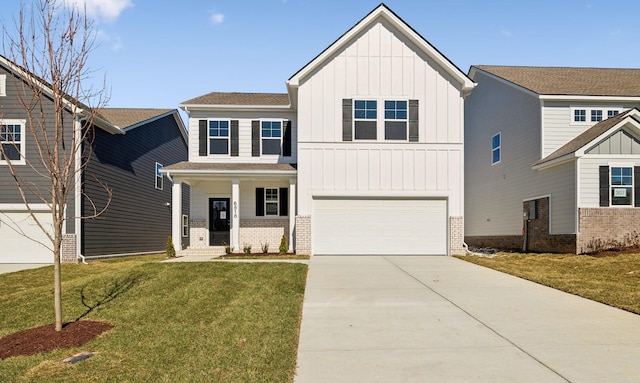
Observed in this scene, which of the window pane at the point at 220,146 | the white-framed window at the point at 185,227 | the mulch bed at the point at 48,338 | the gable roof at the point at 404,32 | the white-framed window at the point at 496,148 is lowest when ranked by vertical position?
the mulch bed at the point at 48,338

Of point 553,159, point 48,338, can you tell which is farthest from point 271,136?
point 48,338

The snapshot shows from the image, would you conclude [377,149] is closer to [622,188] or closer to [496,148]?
[622,188]

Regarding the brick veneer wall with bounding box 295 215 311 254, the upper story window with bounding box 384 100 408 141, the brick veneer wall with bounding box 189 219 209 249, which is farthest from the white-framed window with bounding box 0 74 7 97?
the upper story window with bounding box 384 100 408 141

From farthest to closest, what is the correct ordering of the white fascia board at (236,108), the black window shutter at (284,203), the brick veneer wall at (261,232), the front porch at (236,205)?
1. the black window shutter at (284,203)
2. the white fascia board at (236,108)
3. the brick veneer wall at (261,232)
4. the front porch at (236,205)

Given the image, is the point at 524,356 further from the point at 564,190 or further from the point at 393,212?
the point at 564,190

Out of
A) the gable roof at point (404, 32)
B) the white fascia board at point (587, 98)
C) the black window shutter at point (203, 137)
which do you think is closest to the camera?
the gable roof at point (404, 32)

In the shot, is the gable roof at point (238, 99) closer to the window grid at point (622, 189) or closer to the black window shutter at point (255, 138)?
the black window shutter at point (255, 138)

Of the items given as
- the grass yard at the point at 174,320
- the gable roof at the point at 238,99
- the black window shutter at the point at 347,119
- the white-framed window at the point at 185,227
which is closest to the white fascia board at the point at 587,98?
the black window shutter at the point at 347,119

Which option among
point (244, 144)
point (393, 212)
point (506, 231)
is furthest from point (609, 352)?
point (506, 231)

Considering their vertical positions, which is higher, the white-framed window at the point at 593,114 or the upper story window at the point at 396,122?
the white-framed window at the point at 593,114

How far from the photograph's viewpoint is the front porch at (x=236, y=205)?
1709 centimetres

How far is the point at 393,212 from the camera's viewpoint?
54.2 feet

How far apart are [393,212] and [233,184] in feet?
20.1

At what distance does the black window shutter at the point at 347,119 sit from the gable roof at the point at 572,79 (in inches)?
348
